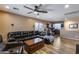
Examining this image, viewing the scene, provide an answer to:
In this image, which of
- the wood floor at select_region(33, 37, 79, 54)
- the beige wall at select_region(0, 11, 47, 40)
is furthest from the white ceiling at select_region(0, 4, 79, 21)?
the wood floor at select_region(33, 37, 79, 54)

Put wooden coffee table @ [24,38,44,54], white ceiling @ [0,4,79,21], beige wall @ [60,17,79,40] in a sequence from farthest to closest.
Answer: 1. wooden coffee table @ [24,38,44,54]
2. beige wall @ [60,17,79,40]
3. white ceiling @ [0,4,79,21]

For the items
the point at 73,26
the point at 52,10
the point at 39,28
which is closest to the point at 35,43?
the point at 39,28

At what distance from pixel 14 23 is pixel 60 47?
4.00ft

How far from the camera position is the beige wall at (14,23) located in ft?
5.70

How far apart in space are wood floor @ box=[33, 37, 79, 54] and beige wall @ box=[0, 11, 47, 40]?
572mm

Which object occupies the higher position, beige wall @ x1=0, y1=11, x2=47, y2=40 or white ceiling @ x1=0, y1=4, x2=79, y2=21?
white ceiling @ x1=0, y1=4, x2=79, y2=21

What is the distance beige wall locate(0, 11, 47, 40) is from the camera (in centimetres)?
174

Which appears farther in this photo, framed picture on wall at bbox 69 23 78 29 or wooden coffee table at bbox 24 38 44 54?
wooden coffee table at bbox 24 38 44 54

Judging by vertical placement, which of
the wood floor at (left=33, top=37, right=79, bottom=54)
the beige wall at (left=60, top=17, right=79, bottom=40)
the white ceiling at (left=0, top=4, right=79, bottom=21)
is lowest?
the wood floor at (left=33, top=37, right=79, bottom=54)

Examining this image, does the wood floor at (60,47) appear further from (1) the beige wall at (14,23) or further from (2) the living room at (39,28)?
(1) the beige wall at (14,23)

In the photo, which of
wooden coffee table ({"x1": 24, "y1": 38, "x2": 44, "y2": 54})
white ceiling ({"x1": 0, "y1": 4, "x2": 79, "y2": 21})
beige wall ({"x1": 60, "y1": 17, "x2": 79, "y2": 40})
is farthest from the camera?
wooden coffee table ({"x1": 24, "y1": 38, "x2": 44, "y2": 54})

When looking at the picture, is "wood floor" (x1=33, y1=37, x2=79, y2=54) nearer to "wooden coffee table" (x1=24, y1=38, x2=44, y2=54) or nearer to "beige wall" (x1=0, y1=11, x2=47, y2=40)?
"wooden coffee table" (x1=24, y1=38, x2=44, y2=54)

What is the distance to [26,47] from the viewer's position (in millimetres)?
2078
